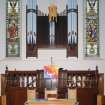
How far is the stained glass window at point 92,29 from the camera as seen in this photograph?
1327 cm

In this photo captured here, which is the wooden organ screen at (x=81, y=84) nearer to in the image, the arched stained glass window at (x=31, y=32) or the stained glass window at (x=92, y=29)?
the stained glass window at (x=92, y=29)

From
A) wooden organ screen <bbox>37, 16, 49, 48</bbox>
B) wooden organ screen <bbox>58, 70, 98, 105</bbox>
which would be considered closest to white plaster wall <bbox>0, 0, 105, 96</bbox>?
wooden organ screen <bbox>37, 16, 49, 48</bbox>

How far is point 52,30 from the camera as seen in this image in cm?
1319

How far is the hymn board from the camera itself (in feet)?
43.1

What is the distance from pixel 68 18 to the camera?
13.2 meters

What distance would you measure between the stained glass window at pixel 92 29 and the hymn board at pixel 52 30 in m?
0.40

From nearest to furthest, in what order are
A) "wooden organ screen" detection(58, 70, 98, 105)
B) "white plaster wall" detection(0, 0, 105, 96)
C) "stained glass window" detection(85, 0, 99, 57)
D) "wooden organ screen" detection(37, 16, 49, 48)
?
"wooden organ screen" detection(58, 70, 98, 105) < "white plaster wall" detection(0, 0, 105, 96) < "wooden organ screen" detection(37, 16, 49, 48) < "stained glass window" detection(85, 0, 99, 57)

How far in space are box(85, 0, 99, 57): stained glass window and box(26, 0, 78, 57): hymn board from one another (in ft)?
1.30

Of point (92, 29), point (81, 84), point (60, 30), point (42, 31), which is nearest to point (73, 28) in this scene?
point (60, 30)

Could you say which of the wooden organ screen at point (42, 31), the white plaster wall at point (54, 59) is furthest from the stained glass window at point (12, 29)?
the wooden organ screen at point (42, 31)

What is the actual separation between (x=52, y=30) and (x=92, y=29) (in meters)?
1.30

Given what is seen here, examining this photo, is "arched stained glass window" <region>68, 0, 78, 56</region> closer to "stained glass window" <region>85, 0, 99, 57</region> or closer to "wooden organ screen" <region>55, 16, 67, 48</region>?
"wooden organ screen" <region>55, 16, 67, 48</region>

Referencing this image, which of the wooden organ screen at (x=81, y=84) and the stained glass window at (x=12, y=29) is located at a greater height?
the stained glass window at (x=12, y=29)

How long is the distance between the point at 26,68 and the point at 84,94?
2.08m
